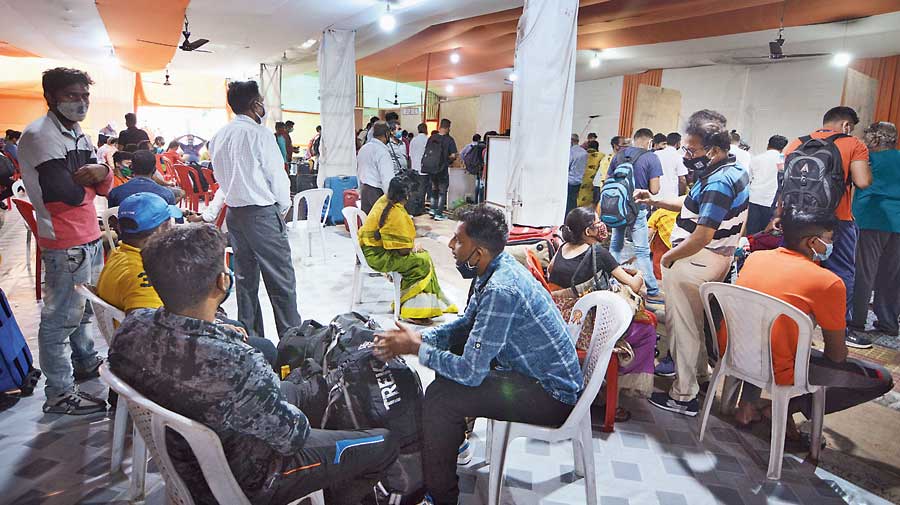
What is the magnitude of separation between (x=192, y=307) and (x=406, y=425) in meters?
0.79

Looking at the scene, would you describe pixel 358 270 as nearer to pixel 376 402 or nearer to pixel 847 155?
pixel 376 402

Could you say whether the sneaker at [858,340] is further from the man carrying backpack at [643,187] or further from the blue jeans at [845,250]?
the man carrying backpack at [643,187]

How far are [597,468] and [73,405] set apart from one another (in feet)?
8.10

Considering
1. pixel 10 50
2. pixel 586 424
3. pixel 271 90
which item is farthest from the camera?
pixel 271 90

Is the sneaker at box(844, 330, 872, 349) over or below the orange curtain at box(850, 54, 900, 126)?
below

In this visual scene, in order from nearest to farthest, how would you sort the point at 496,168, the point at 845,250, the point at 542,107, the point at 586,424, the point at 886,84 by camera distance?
the point at 586,424 → the point at 542,107 → the point at 845,250 → the point at 496,168 → the point at 886,84

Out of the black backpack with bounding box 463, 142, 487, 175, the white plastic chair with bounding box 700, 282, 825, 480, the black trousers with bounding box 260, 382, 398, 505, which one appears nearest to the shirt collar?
the black trousers with bounding box 260, 382, 398, 505

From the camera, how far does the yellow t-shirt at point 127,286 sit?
200 centimetres

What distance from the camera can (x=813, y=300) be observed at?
83.5 inches

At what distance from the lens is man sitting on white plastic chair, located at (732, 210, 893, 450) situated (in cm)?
211

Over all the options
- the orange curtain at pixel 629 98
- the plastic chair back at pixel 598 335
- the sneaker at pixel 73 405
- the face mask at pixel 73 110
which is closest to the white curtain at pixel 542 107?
the plastic chair back at pixel 598 335

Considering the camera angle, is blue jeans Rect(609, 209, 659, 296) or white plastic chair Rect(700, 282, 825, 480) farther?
blue jeans Rect(609, 209, 659, 296)

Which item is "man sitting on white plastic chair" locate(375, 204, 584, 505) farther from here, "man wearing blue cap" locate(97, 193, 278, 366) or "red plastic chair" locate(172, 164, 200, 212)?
"red plastic chair" locate(172, 164, 200, 212)

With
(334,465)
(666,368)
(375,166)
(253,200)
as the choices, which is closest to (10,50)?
(375,166)
